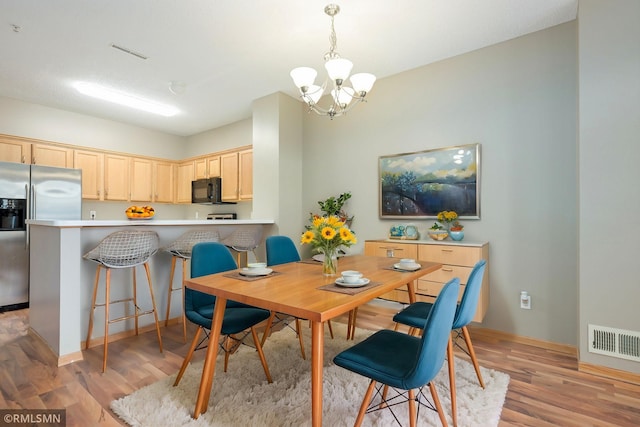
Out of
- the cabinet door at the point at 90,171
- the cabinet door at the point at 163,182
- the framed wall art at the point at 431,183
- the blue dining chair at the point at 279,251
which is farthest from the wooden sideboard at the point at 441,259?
the cabinet door at the point at 90,171

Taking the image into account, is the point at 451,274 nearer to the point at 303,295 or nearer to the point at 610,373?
the point at 610,373

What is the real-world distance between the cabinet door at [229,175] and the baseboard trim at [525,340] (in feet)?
12.1

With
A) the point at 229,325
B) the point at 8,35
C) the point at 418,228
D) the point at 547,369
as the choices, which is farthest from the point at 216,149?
the point at 547,369

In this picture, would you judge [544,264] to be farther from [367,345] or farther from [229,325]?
[229,325]

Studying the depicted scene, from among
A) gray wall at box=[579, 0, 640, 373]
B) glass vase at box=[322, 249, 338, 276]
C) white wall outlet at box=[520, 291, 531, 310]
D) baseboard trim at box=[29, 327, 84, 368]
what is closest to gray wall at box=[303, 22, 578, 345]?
white wall outlet at box=[520, 291, 531, 310]

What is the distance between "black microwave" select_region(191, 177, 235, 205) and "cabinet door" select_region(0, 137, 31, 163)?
2200 mm

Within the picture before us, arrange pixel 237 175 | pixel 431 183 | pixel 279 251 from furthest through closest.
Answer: pixel 237 175 < pixel 431 183 < pixel 279 251

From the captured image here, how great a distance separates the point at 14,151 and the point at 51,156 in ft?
1.25

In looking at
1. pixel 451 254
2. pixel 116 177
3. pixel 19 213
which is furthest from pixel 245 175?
pixel 451 254

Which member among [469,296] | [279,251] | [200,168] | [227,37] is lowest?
[469,296]

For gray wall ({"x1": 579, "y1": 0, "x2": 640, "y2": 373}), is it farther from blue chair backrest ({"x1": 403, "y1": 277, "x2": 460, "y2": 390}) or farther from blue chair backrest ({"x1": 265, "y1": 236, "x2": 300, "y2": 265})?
blue chair backrest ({"x1": 265, "y1": 236, "x2": 300, "y2": 265})

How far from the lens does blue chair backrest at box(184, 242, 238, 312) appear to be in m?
2.04

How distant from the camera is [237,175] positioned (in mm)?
4957

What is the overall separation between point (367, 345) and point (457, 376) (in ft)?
3.43
